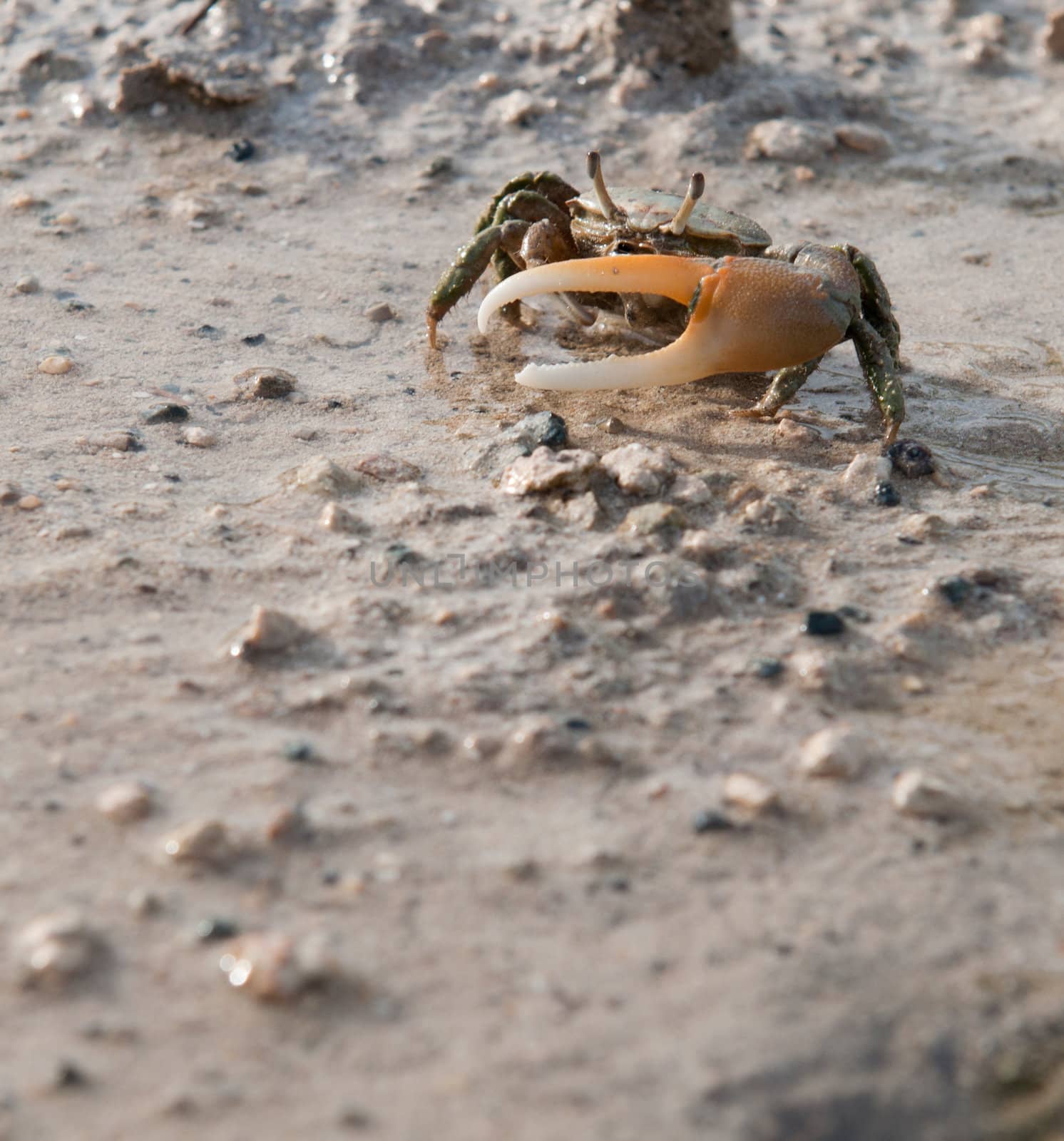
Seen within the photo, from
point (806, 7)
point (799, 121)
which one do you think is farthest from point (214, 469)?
point (806, 7)

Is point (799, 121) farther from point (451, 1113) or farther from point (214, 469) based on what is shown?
point (451, 1113)

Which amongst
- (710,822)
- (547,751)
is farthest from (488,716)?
(710,822)

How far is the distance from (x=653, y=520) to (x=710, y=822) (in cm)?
70

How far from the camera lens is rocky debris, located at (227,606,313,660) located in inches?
69.5

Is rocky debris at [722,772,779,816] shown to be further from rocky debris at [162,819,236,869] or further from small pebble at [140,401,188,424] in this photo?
small pebble at [140,401,188,424]

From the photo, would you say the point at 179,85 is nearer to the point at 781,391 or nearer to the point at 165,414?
the point at 165,414

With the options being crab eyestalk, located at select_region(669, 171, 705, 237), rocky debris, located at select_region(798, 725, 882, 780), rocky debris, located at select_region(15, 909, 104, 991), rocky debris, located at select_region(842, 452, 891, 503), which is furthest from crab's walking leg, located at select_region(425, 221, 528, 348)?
rocky debris, located at select_region(15, 909, 104, 991)

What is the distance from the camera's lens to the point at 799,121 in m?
3.99

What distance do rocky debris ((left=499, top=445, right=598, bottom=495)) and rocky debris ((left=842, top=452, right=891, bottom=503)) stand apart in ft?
1.66

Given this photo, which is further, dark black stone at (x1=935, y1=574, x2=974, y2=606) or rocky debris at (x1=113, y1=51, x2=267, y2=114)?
rocky debris at (x1=113, y1=51, x2=267, y2=114)

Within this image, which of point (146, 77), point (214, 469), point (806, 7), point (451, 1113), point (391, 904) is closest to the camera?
point (451, 1113)

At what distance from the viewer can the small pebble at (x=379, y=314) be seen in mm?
2986

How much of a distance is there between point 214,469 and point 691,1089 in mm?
1542

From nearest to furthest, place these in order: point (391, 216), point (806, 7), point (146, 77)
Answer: point (391, 216) < point (146, 77) < point (806, 7)
